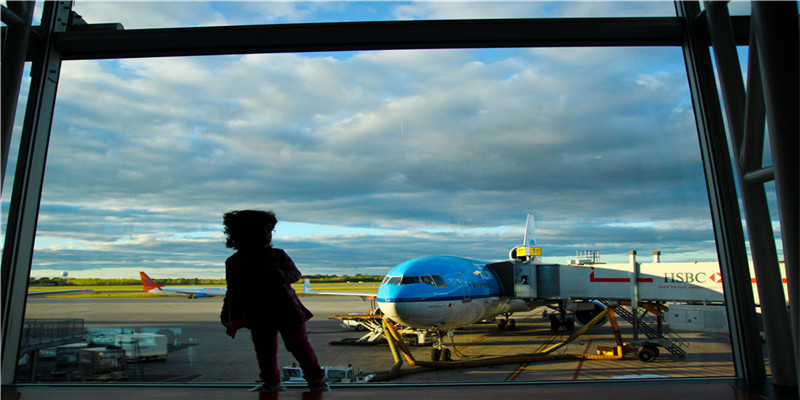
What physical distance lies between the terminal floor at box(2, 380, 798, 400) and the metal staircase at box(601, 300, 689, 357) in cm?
308

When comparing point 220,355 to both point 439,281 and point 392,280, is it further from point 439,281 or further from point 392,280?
point 439,281

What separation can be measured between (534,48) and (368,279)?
223 centimetres

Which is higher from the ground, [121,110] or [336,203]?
[121,110]

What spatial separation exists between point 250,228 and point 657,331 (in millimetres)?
6088

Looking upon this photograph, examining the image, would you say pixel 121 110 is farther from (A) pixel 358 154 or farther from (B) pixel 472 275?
(B) pixel 472 275

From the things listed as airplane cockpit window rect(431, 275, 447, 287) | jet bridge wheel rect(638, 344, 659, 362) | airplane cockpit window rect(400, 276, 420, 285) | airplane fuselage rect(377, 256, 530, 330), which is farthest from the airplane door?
jet bridge wheel rect(638, 344, 659, 362)

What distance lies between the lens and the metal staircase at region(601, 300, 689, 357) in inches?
205

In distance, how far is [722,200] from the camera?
2.40 meters

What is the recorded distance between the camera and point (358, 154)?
2.98m

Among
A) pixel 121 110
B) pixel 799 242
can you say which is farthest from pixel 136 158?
pixel 799 242

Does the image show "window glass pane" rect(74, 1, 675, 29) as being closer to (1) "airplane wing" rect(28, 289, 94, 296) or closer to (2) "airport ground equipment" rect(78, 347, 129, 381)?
(1) "airplane wing" rect(28, 289, 94, 296)

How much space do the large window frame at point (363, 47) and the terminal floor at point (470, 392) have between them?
0.45 metres

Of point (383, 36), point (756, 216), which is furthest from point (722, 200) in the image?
point (383, 36)

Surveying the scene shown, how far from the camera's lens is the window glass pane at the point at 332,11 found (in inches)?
97.6
